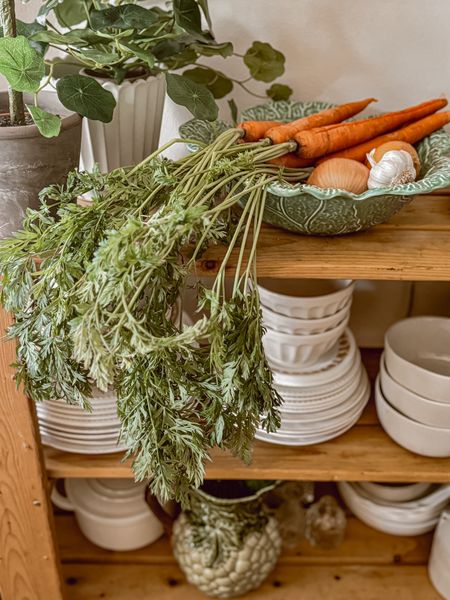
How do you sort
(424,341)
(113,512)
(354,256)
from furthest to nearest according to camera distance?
(113,512)
(424,341)
(354,256)

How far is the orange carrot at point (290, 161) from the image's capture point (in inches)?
35.8

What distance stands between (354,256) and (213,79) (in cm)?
43

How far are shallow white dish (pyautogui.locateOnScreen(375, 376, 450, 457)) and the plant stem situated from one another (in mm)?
709

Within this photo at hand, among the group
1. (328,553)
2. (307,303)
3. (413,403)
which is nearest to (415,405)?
(413,403)

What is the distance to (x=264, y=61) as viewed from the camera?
3.52 feet

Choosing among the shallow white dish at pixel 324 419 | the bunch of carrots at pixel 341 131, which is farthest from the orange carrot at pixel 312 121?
the shallow white dish at pixel 324 419

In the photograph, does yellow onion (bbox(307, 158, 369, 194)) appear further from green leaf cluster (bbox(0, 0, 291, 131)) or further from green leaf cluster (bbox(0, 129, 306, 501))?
green leaf cluster (bbox(0, 0, 291, 131))

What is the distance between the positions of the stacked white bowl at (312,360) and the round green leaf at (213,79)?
325 millimetres

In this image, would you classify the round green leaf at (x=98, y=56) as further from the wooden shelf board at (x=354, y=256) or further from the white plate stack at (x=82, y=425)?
the white plate stack at (x=82, y=425)

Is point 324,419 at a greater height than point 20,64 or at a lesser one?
lesser

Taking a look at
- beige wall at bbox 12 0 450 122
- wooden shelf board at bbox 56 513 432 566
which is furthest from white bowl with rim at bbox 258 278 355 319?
wooden shelf board at bbox 56 513 432 566

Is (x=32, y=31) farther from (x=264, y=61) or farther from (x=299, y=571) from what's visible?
(x=299, y=571)

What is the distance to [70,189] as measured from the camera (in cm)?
83

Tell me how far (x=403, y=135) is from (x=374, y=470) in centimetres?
52
